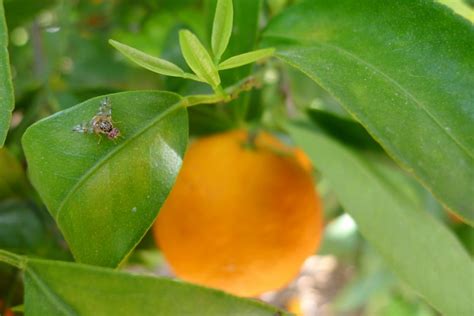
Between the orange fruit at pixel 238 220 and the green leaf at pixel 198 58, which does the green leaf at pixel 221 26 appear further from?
the orange fruit at pixel 238 220

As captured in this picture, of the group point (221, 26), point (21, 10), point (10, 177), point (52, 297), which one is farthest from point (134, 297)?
point (21, 10)

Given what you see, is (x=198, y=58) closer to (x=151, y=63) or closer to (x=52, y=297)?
(x=151, y=63)

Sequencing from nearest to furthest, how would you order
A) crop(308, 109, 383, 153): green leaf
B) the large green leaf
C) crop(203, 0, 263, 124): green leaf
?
the large green leaf → crop(203, 0, 263, 124): green leaf → crop(308, 109, 383, 153): green leaf

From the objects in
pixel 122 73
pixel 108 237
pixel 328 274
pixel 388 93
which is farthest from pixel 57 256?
pixel 328 274

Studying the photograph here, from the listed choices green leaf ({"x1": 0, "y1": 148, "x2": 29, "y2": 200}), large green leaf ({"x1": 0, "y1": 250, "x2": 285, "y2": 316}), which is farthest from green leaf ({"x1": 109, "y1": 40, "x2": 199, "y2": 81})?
green leaf ({"x1": 0, "y1": 148, "x2": 29, "y2": 200})

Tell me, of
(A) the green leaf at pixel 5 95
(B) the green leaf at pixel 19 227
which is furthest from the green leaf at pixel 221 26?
(B) the green leaf at pixel 19 227

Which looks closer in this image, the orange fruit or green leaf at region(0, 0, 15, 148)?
green leaf at region(0, 0, 15, 148)

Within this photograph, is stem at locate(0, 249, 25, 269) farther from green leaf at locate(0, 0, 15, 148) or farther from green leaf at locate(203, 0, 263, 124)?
green leaf at locate(203, 0, 263, 124)
